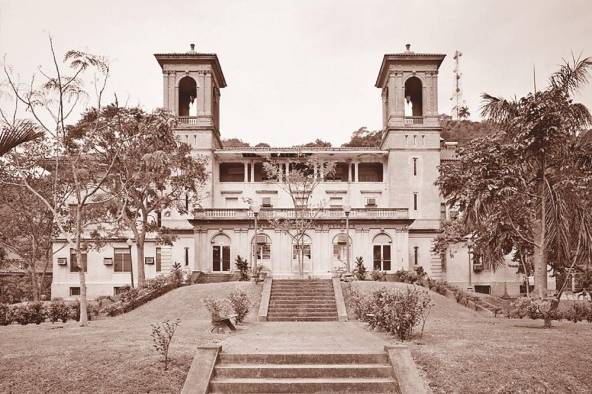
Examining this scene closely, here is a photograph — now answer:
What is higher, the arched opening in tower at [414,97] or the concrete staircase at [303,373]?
the arched opening in tower at [414,97]

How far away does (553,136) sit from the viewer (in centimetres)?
2030

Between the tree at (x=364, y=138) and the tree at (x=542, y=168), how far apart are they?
4784 cm

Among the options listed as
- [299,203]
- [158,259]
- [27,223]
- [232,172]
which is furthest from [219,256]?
[27,223]

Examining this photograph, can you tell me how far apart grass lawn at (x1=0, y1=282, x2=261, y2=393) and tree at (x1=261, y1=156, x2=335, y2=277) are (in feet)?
75.3

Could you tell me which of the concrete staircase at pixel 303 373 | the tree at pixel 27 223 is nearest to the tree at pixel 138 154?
the tree at pixel 27 223

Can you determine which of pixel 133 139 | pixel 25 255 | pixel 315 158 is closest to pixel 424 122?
pixel 315 158

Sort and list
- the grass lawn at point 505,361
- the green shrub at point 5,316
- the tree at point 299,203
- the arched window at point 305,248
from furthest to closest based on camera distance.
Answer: the arched window at point 305,248, the tree at point 299,203, the green shrub at point 5,316, the grass lawn at point 505,361

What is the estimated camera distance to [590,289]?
22891 mm

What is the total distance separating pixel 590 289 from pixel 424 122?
91.3 ft

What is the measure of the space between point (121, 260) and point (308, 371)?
3918 centimetres

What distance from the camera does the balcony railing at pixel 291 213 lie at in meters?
44.2

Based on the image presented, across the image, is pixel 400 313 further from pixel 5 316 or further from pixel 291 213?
pixel 291 213

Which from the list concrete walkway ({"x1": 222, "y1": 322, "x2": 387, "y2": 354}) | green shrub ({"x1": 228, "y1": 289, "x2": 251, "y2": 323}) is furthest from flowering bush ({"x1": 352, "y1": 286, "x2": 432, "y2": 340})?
green shrub ({"x1": 228, "y1": 289, "x2": 251, "y2": 323})

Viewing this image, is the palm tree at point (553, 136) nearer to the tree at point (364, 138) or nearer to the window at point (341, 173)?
the window at point (341, 173)
